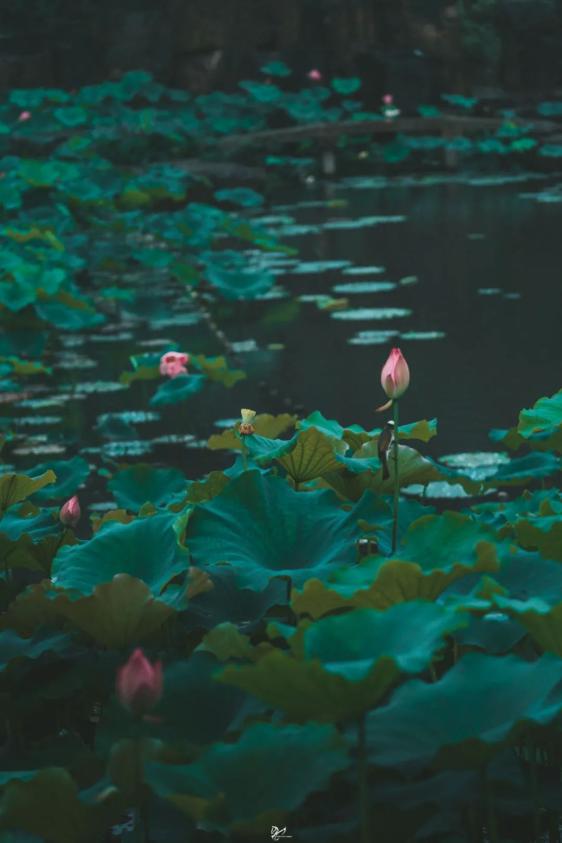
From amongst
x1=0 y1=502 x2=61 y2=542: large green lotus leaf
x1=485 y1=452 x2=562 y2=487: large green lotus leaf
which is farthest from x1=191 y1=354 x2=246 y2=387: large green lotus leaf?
x1=0 y1=502 x2=61 y2=542: large green lotus leaf

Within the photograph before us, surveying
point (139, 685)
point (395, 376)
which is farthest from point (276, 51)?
point (139, 685)

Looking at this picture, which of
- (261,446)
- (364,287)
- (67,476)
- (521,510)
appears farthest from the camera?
(364,287)

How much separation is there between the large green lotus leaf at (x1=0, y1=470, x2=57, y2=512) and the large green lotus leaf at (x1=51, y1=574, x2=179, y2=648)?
18.0 inches

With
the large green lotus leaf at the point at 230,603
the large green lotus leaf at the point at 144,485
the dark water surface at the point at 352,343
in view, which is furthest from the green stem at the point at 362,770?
the dark water surface at the point at 352,343

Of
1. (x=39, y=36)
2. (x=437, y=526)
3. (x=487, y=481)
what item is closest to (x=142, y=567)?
(x=437, y=526)

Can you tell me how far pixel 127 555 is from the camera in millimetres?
1510

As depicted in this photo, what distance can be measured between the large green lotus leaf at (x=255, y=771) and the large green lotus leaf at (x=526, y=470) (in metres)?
0.97

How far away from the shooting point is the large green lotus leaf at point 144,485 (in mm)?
2184

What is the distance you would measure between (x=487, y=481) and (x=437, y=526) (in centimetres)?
69

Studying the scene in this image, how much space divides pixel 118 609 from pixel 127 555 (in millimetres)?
238

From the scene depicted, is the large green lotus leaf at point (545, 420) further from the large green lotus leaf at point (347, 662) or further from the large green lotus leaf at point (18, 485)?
the large green lotus leaf at point (347, 662)

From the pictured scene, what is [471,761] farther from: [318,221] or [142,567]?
[318,221]

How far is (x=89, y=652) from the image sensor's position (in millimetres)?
1499

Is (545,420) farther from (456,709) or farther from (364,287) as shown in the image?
(364,287)
